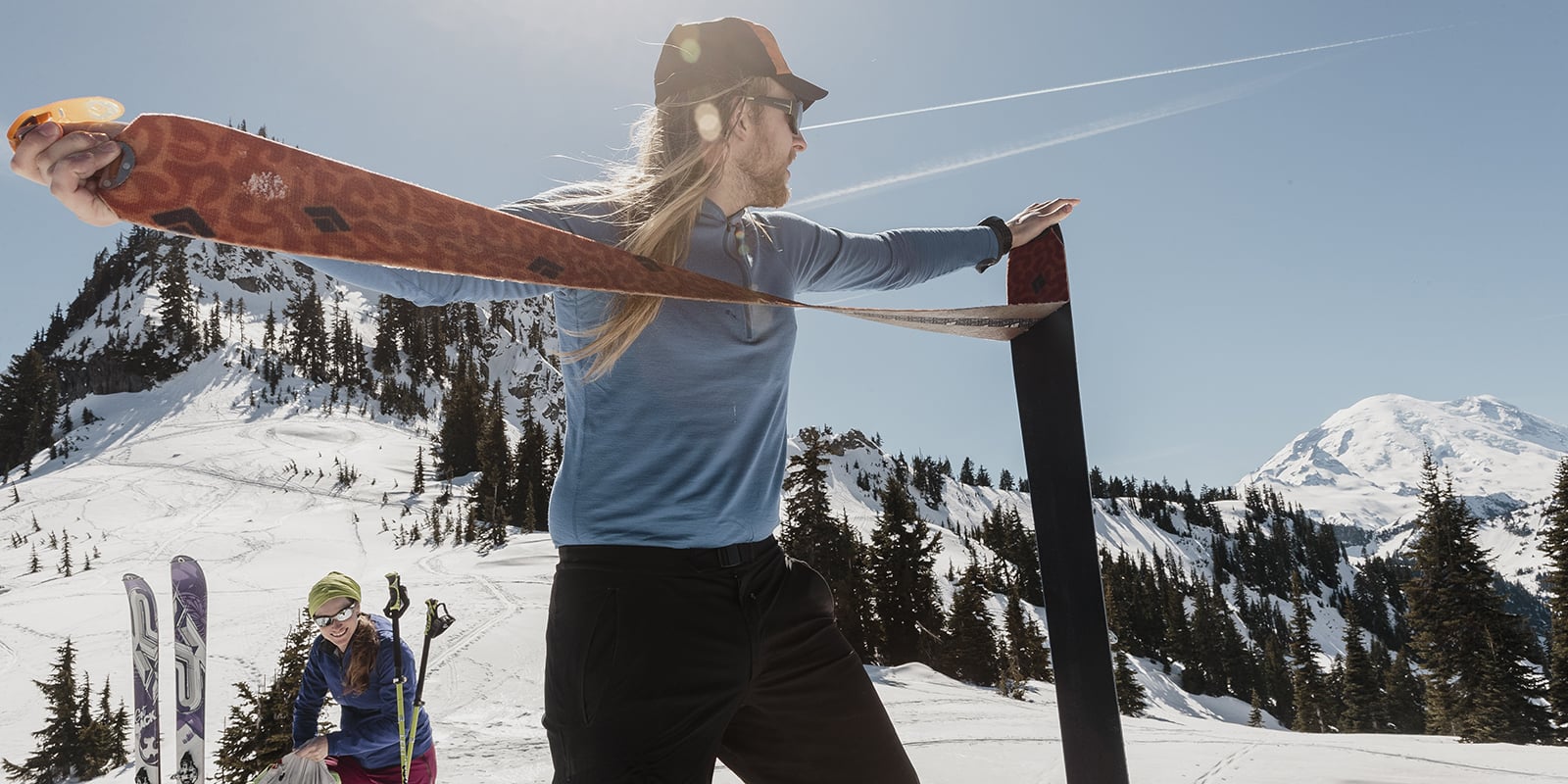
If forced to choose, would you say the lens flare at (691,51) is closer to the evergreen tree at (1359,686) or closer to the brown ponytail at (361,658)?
the brown ponytail at (361,658)

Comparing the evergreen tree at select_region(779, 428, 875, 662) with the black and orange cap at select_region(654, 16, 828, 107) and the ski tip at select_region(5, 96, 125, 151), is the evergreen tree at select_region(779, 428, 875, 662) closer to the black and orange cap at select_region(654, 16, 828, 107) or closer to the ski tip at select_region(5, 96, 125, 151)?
the black and orange cap at select_region(654, 16, 828, 107)

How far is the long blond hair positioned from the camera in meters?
1.49

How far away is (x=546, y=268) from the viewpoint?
133 centimetres

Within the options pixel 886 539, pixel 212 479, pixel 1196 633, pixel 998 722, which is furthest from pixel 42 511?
pixel 1196 633

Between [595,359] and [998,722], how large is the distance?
8.86 meters

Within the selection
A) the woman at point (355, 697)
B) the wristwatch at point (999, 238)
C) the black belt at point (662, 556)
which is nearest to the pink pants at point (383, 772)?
the woman at point (355, 697)

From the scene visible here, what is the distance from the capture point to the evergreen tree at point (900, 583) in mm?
30172

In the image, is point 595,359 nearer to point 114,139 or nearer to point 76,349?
point 114,139

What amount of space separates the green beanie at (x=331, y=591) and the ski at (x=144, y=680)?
5512 mm

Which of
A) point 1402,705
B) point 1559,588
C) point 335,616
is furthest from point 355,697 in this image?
point 1402,705

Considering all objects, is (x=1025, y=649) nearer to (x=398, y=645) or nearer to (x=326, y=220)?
(x=398, y=645)

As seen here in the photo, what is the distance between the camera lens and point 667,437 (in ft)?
5.02

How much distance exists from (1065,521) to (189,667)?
32.5 feet

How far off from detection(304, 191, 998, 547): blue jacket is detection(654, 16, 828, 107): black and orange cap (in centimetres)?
30
